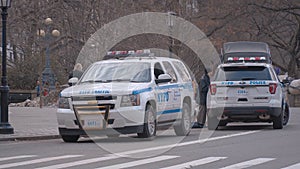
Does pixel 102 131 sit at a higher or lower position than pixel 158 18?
lower

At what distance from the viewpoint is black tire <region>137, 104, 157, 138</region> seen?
16.3 meters

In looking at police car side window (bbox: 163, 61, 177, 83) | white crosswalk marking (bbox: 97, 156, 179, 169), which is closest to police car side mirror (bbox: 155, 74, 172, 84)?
police car side window (bbox: 163, 61, 177, 83)

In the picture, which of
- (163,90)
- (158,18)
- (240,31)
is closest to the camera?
(163,90)

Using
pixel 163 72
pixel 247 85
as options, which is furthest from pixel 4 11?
pixel 247 85

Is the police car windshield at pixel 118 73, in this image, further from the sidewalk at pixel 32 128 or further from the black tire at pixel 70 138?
the sidewalk at pixel 32 128

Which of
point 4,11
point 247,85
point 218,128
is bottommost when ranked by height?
point 218,128

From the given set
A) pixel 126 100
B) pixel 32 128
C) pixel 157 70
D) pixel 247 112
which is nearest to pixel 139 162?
pixel 126 100

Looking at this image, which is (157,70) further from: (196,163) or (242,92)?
(196,163)

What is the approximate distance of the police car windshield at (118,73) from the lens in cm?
1714

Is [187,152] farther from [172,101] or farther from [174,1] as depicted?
[174,1]

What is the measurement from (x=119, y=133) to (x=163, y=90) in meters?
1.93

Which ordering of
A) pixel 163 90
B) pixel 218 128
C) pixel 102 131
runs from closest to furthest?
pixel 102 131, pixel 163 90, pixel 218 128

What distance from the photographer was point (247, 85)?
20344mm

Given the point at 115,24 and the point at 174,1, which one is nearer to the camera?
the point at 115,24
